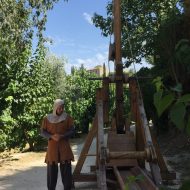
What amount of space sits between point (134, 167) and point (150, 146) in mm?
1936

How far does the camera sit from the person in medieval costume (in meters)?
7.73

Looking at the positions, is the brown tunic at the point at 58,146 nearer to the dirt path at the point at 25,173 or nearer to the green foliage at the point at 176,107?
the dirt path at the point at 25,173

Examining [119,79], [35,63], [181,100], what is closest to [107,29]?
[35,63]

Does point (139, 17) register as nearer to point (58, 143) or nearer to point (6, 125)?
point (6, 125)

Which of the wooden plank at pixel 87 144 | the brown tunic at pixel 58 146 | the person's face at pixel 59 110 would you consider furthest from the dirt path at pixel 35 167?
the person's face at pixel 59 110

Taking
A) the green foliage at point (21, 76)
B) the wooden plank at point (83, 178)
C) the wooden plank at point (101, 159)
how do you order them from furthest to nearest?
the green foliage at point (21, 76), the wooden plank at point (83, 178), the wooden plank at point (101, 159)

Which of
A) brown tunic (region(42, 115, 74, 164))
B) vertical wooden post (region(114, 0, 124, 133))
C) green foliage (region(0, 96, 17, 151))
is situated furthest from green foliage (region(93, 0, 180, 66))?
brown tunic (region(42, 115, 74, 164))

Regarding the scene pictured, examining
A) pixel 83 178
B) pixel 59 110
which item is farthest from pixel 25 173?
pixel 59 110

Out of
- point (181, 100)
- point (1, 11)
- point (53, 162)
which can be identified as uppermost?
point (1, 11)

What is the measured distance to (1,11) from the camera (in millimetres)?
13742

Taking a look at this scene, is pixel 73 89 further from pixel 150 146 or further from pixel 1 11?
pixel 150 146

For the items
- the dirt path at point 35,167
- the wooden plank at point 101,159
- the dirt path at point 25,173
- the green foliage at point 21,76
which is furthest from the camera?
the green foliage at point 21,76

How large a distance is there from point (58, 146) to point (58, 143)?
51 mm

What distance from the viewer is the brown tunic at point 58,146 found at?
304 inches
